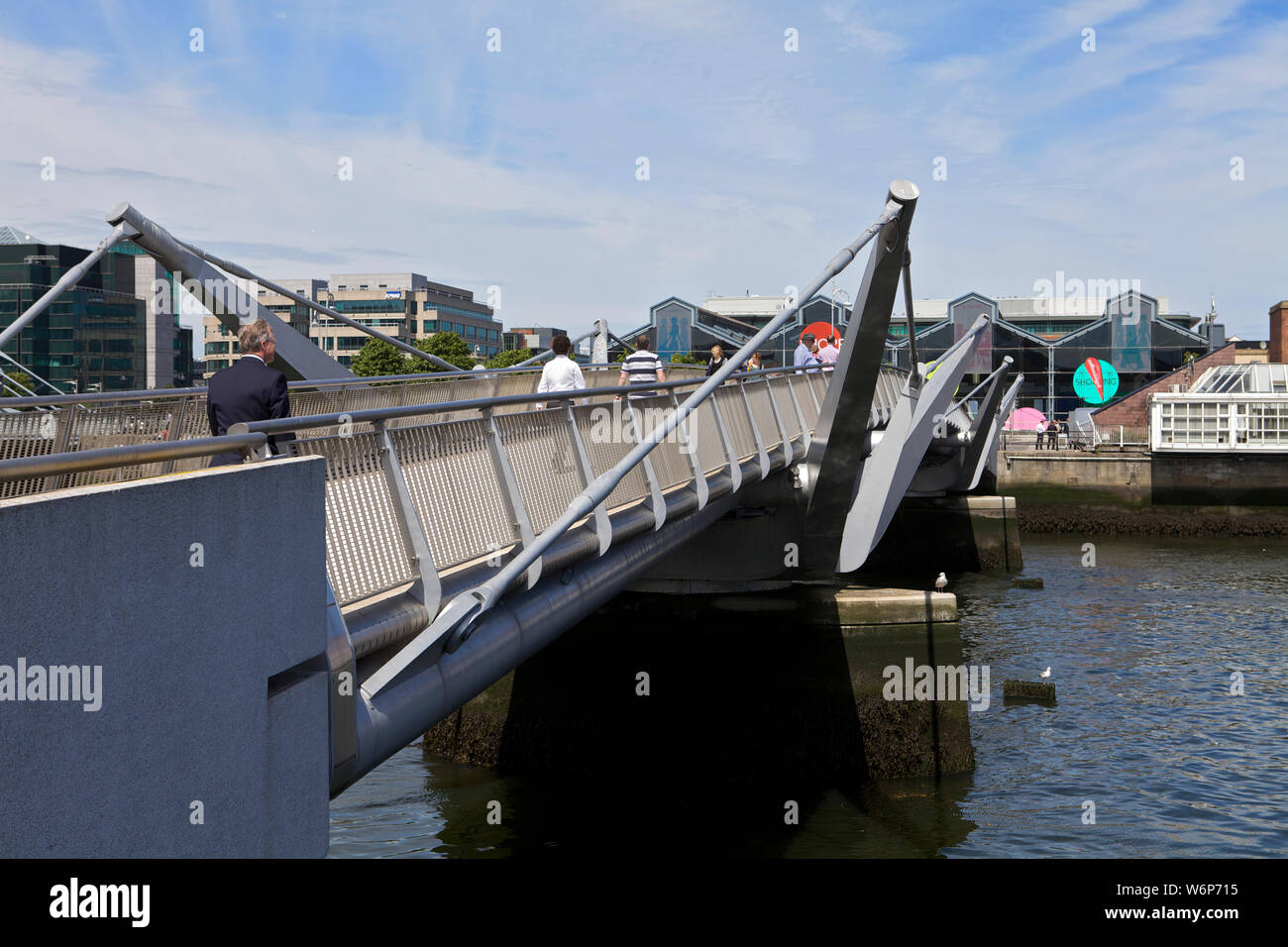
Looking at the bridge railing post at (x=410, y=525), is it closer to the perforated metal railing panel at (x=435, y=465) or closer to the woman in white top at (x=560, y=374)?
the perforated metal railing panel at (x=435, y=465)

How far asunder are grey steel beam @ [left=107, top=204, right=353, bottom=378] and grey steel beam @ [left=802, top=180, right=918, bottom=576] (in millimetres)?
6434

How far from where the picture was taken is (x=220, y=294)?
1673 centimetres

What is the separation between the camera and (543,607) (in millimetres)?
8133

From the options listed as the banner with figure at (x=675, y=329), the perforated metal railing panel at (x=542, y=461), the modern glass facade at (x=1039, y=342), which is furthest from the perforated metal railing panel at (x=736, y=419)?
the banner with figure at (x=675, y=329)

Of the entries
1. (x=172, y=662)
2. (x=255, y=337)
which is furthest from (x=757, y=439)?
(x=172, y=662)

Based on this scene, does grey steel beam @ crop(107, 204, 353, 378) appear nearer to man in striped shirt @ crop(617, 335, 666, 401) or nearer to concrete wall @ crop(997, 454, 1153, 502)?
man in striped shirt @ crop(617, 335, 666, 401)

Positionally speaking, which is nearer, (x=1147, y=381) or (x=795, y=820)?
(x=795, y=820)

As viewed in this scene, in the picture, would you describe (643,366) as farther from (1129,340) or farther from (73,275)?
(1129,340)

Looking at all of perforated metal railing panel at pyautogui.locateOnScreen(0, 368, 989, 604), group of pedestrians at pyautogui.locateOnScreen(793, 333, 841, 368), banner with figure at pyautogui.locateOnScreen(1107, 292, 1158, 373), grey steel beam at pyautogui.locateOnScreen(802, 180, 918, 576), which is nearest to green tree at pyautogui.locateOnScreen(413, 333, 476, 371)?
banner with figure at pyautogui.locateOnScreen(1107, 292, 1158, 373)

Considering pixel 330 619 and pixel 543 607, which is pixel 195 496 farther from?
pixel 543 607
